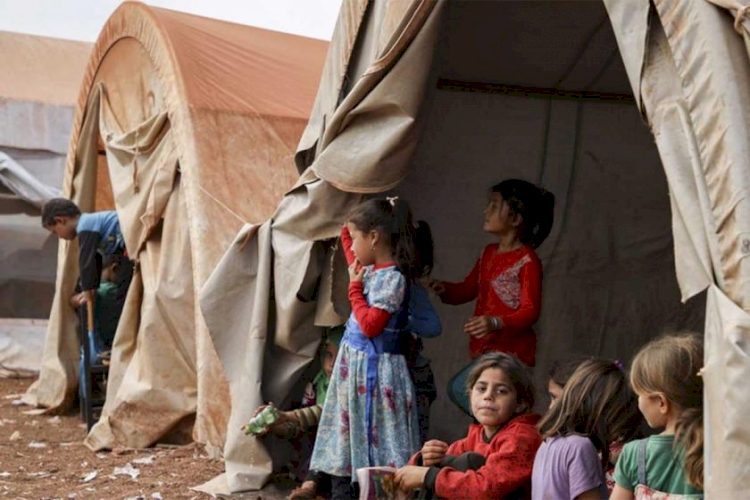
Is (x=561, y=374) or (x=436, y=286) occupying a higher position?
(x=436, y=286)

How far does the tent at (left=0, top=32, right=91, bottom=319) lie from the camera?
11578mm

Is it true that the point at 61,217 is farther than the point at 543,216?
Yes

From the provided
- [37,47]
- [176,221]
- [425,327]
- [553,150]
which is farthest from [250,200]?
[37,47]

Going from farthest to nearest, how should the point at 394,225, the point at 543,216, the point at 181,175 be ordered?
the point at 181,175 → the point at 543,216 → the point at 394,225

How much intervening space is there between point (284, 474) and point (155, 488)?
0.73 meters

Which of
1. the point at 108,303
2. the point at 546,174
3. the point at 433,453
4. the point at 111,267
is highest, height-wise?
the point at 546,174

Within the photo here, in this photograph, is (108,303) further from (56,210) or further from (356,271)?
(356,271)

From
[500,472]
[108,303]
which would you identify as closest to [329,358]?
[500,472]

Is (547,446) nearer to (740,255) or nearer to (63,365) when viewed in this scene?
(740,255)

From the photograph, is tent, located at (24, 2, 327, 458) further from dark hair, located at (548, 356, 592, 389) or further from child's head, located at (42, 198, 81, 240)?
dark hair, located at (548, 356, 592, 389)

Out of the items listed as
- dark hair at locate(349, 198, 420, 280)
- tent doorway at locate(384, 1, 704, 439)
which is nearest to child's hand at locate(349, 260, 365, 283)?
dark hair at locate(349, 198, 420, 280)

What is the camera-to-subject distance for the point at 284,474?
18.6 feet

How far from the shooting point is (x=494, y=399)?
4.11 m

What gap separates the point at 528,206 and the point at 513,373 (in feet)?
4.18
